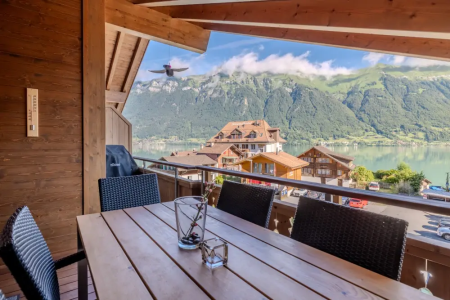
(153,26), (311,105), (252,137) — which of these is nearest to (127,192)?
(153,26)

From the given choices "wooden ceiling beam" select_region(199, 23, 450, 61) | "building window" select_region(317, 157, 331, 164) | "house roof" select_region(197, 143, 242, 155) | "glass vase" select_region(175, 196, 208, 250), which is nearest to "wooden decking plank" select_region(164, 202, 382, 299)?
"glass vase" select_region(175, 196, 208, 250)

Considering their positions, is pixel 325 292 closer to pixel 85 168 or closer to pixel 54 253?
pixel 85 168

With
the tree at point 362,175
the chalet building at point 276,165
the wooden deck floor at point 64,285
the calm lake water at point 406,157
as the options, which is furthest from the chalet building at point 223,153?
the wooden deck floor at point 64,285

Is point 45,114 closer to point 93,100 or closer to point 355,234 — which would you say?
point 93,100

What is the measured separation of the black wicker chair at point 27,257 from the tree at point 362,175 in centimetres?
657

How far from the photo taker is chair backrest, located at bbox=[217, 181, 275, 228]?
172cm

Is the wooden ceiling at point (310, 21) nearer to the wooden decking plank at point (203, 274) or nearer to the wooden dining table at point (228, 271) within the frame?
the wooden dining table at point (228, 271)

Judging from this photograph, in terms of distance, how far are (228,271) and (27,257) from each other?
0.75 metres

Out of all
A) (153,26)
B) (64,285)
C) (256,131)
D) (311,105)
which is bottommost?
(64,285)

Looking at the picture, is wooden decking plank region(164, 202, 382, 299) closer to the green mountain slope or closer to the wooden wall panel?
the wooden wall panel

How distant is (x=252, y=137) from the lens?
12.6 metres

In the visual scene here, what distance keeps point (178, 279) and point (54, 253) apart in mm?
2656

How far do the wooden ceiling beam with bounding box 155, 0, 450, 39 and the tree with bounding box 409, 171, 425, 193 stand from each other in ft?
13.0

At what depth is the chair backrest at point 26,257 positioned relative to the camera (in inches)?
32.4
